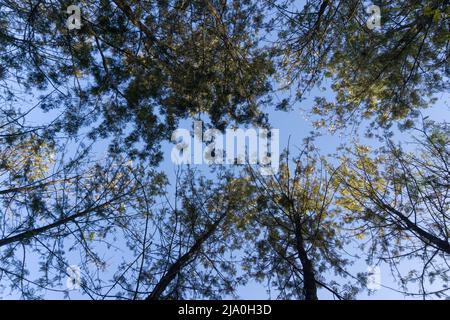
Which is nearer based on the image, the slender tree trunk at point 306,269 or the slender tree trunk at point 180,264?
the slender tree trunk at point 306,269

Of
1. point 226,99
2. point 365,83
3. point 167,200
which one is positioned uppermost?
point 365,83

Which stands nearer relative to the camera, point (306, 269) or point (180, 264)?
point (306, 269)

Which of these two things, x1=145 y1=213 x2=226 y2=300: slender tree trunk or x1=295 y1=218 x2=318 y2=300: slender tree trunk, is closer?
x1=295 y1=218 x2=318 y2=300: slender tree trunk

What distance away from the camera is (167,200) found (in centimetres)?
445

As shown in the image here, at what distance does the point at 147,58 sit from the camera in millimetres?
5043

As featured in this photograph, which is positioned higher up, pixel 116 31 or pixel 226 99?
pixel 116 31

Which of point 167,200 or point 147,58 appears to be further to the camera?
point 147,58
